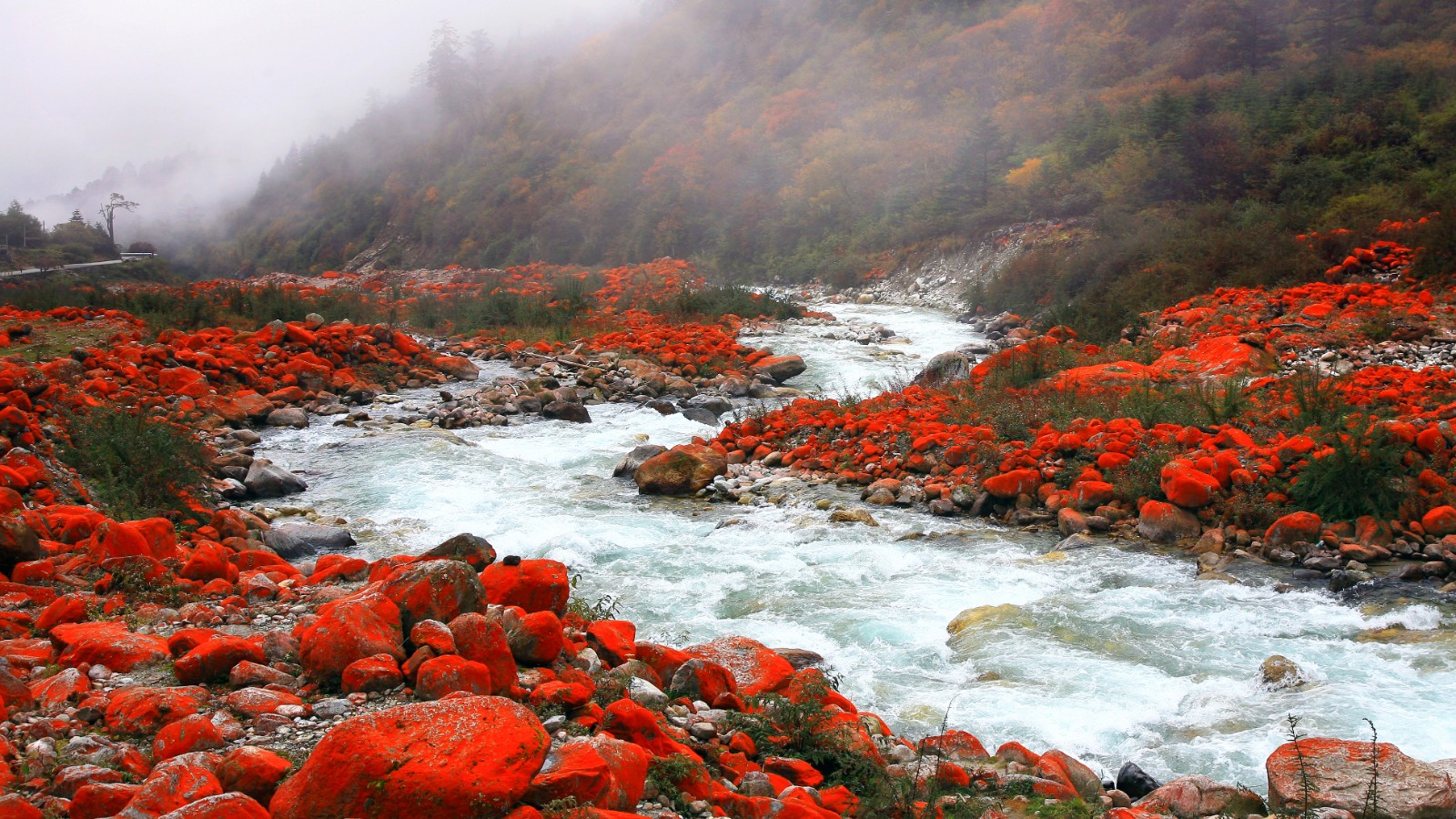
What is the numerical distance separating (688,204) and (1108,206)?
1882 cm

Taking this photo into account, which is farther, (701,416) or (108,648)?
(701,416)

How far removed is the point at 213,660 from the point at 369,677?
0.65 metres

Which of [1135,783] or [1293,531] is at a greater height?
[1293,531]

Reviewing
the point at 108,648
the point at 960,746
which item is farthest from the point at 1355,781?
the point at 108,648

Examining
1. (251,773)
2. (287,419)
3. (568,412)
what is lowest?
(568,412)

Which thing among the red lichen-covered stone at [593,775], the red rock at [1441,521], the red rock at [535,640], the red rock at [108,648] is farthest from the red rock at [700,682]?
the red rock at [1441,521]

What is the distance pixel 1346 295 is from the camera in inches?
504

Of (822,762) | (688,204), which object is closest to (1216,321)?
(822,762)

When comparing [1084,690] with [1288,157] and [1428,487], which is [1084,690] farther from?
[1288,157]

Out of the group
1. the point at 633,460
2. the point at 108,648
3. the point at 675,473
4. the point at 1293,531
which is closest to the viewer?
the point at 108,648

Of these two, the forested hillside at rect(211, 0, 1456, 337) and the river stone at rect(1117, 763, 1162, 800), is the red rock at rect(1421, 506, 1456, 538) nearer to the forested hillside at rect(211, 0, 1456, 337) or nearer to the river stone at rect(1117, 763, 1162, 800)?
the river stone at rect(1117, 763, 1162, 800)

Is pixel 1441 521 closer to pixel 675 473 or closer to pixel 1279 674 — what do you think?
pixel 1279 674

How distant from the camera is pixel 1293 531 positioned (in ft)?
22.3

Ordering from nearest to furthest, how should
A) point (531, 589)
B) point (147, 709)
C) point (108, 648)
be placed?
point (147, 709)
point (108, 648)
point (531, 589)
